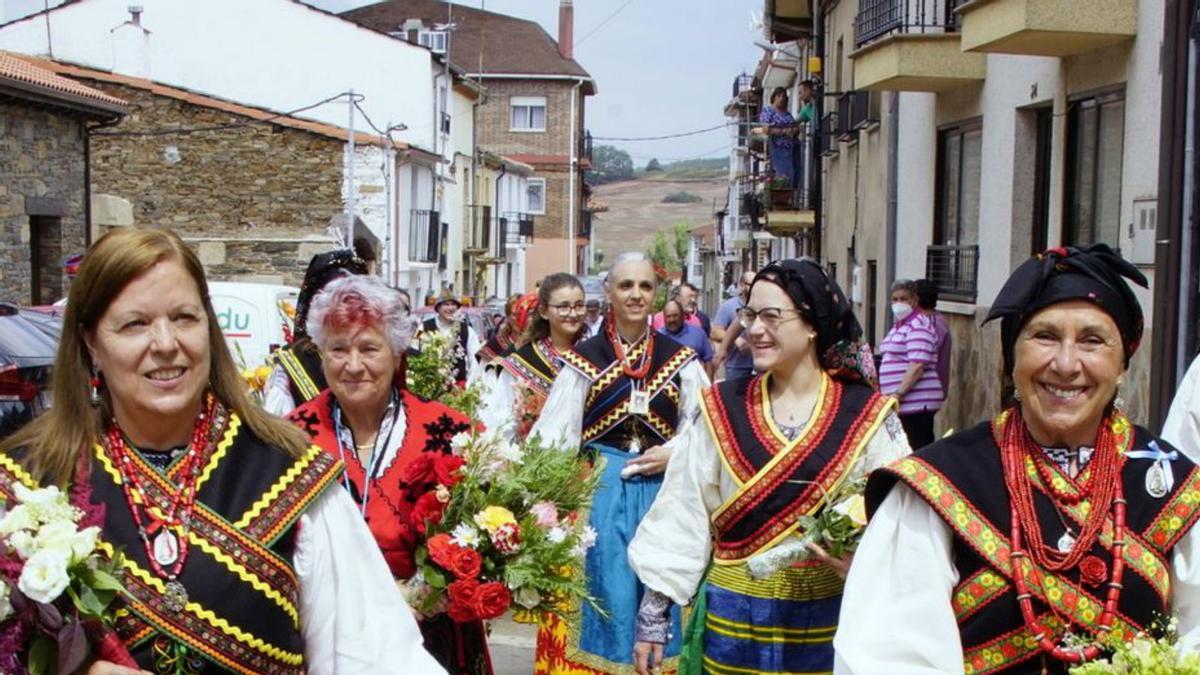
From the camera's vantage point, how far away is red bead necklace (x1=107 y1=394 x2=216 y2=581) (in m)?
2.99

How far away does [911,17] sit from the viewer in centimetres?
1622

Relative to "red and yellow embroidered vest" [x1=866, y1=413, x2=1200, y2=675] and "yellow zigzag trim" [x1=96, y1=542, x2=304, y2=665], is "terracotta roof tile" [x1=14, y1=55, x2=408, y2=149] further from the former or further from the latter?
"red and yellow embroidered vest" [x1=866, y1=413, x2=1200, y2=675]

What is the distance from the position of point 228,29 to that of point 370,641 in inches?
1358

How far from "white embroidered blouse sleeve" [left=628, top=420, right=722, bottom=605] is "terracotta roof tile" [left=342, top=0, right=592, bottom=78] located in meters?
55.2

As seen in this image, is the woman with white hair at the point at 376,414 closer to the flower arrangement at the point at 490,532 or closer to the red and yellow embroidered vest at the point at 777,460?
the flower arrangement at the point at 490,532

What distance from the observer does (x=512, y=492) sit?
4684mm

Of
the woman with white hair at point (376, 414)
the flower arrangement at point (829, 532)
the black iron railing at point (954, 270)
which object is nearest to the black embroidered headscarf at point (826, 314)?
the flower arrangement at point (829, 532)

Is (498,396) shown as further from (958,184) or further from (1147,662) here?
(958,184)

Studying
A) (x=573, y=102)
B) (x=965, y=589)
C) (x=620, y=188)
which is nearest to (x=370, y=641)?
(x=965, y=589)

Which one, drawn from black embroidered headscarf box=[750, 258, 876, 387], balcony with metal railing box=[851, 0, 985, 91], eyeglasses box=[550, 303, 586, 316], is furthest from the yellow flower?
balcony with metal railing box=[851, 0, 985, 91]

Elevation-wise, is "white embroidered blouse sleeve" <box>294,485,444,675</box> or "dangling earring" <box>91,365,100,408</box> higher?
"dangling earring" <box>91,365,100,408</box>

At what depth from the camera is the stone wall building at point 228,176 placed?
1288 inches

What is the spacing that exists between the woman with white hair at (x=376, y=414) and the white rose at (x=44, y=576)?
78.8 inches

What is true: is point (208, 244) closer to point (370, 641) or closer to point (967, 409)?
point (967, 409)
